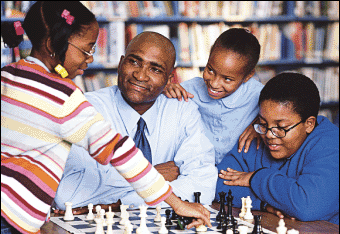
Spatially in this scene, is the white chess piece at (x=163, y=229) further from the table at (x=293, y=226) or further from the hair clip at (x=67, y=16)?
the hair clip at (x=67, y=16)

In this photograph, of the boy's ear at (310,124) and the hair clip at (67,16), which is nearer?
the hair clip at (67,16)

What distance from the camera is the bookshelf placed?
14.9 ft

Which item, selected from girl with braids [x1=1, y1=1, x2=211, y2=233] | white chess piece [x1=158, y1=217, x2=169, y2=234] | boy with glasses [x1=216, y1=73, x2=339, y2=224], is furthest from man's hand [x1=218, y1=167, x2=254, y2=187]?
girl with braids [x1=1, y1=1, x2=211, y2=233]

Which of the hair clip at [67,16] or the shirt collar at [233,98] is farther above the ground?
the hair clip at [67,16]

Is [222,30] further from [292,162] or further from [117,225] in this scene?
[117,225]

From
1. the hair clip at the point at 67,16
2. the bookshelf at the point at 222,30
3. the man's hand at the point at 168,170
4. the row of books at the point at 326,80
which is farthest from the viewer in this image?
the row of books at the point at 326,80

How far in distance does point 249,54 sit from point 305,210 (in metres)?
1.09

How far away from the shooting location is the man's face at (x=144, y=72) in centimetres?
245

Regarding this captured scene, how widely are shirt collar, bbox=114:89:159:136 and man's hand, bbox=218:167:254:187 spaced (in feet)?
1.60

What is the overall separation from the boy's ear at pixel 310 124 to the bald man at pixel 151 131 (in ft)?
1.80

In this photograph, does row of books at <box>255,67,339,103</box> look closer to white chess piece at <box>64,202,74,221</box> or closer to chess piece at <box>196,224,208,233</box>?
chess piece at <box>196,224,208,233</box>

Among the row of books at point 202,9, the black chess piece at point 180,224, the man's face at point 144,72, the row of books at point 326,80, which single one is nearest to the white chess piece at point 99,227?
the black chess piece at point 180,224

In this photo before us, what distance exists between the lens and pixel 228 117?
2.72 m

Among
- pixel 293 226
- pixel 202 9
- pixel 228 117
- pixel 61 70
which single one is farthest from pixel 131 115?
pixel 202 9
